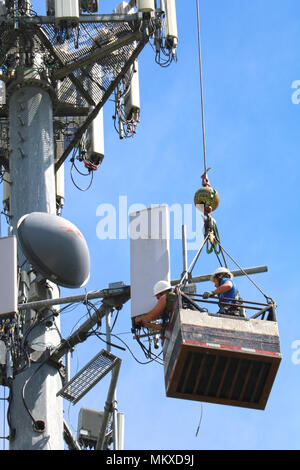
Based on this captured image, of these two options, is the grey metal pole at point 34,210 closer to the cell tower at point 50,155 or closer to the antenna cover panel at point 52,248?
the cell tower at point 50,155

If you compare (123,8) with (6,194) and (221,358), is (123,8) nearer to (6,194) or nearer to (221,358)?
(6,194)

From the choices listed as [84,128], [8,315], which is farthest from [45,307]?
[84,128]

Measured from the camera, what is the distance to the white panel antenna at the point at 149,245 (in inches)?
1206

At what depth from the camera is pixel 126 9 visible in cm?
3706

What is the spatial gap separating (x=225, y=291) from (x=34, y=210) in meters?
6.52

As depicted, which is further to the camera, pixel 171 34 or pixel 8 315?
pixel 171 34

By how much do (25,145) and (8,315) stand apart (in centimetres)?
585

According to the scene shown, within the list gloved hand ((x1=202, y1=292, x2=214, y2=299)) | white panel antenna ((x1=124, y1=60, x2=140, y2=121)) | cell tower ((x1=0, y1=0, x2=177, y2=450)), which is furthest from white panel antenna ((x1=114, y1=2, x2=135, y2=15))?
gloved hand ((x1=202, y1=292, x2=214, y2=299))

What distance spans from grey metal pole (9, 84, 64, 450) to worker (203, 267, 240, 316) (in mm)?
4718

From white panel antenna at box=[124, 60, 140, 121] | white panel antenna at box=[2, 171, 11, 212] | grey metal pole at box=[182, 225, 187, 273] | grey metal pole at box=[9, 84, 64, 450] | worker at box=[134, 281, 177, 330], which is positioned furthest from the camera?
white panel antenna at box=[2, 171, 11, 212]

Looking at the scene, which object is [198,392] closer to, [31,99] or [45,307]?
[45,307]

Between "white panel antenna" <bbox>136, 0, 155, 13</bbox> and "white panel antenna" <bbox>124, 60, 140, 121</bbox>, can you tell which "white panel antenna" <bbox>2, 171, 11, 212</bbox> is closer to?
"white panel antenna" <bbox>124, 60, 140, 121</bbox>

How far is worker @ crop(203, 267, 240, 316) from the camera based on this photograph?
93.8ft

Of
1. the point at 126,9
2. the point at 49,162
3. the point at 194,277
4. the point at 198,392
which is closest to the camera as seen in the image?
the point at 198,392
